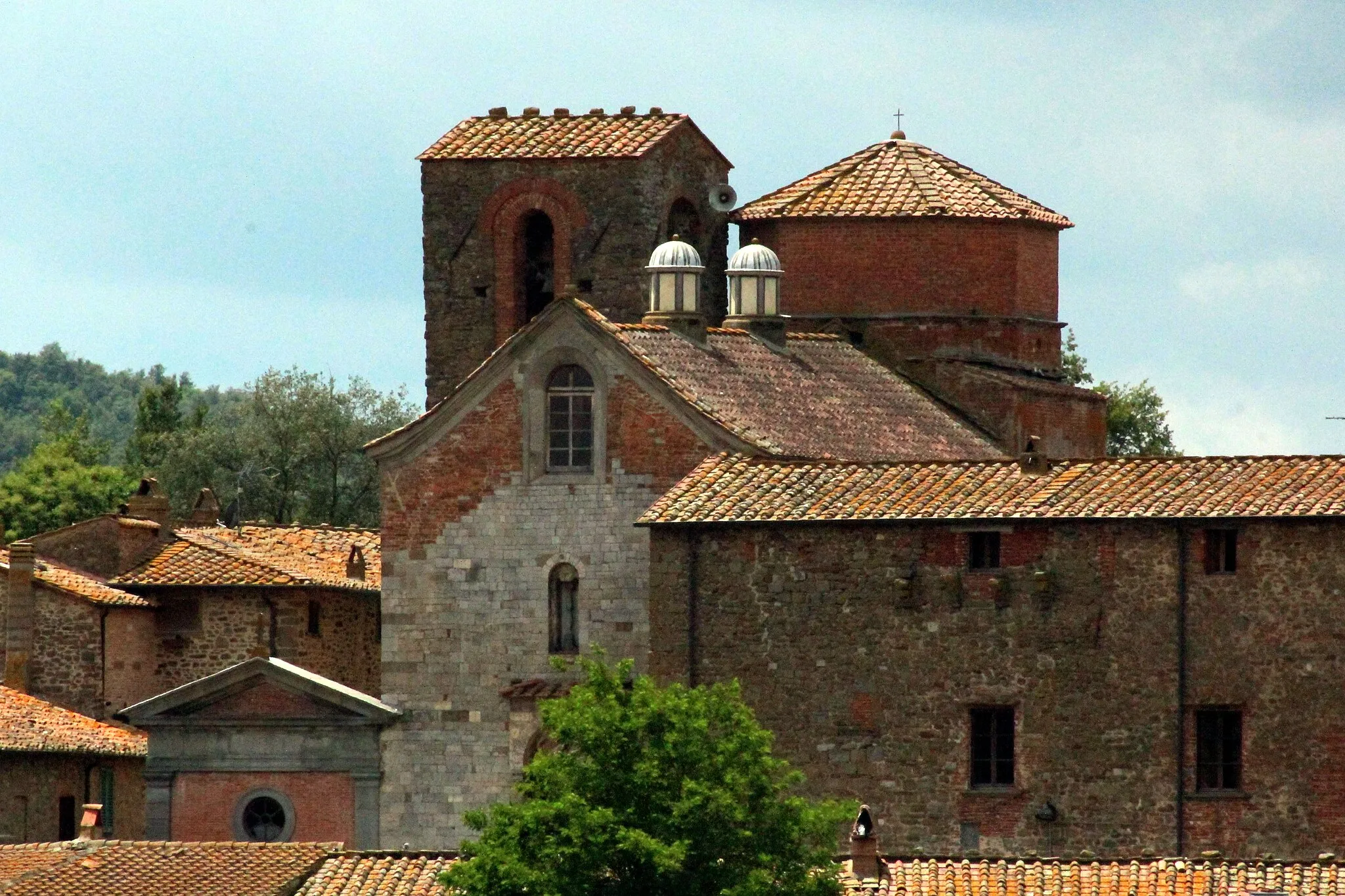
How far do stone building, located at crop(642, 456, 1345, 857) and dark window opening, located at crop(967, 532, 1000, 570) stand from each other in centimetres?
3

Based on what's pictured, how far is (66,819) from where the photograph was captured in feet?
204

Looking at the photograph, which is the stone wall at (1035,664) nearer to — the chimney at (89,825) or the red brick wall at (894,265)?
the chimney at (89,825)

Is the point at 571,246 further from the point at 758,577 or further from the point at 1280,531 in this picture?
the point at 1280,531

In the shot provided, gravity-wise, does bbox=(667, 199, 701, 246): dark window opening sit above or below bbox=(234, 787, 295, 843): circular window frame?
above

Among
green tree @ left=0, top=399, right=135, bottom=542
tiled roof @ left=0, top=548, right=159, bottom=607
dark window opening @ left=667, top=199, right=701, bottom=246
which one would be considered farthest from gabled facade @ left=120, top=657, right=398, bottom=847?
green tree @ left=0, top=399, right=135, bottom=542

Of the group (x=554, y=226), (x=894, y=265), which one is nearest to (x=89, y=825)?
(x=554, y=226)

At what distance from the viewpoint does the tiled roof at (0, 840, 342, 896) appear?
4894 centimetres

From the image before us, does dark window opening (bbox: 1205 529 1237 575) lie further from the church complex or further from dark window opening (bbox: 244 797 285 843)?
dark window opening (bbox: 244 797 285 843)

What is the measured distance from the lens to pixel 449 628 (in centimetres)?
5531

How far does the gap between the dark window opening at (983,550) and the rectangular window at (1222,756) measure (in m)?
3.42

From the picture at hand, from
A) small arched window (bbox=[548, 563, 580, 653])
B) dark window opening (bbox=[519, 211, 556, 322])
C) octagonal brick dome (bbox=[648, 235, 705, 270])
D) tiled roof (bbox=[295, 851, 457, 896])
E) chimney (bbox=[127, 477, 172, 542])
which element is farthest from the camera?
chimney (bbox=[127, 477, 172, 542])

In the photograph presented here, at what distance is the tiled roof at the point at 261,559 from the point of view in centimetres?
6562

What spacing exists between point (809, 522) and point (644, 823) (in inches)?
325

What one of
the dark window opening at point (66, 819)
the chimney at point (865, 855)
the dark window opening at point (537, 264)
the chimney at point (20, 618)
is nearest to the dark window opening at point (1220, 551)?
the chimney at point (865, 855)
